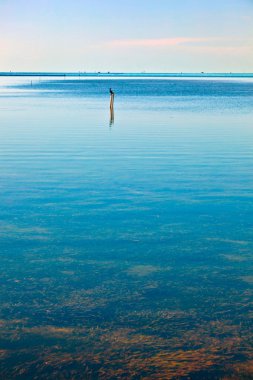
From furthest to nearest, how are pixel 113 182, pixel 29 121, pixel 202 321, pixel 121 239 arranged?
pixel 29 121 < pixel 113 182 < pixel 121 239 < pixel 202 321

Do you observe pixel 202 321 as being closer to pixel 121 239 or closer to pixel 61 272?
pixel 61 272

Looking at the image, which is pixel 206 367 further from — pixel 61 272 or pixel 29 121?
pixel 29 121

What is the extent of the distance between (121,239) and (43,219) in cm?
294

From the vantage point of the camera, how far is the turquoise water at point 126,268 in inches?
308

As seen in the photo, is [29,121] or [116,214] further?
[29,121]

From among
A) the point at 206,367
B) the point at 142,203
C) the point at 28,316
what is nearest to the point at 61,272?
the point at 28,316

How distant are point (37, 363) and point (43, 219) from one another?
8.10m

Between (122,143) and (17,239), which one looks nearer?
(17,239)

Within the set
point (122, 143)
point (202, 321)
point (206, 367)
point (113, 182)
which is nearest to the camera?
point (206, 367)

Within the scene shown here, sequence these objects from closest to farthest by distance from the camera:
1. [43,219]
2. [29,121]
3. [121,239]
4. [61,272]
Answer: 1. [61,272]
2. [121,239]
3. [43,219]
4. [29,121]

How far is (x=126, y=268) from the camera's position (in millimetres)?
11523

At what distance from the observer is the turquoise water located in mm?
7820

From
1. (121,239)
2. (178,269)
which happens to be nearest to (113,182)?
(121,239)

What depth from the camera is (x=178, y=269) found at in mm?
11508
